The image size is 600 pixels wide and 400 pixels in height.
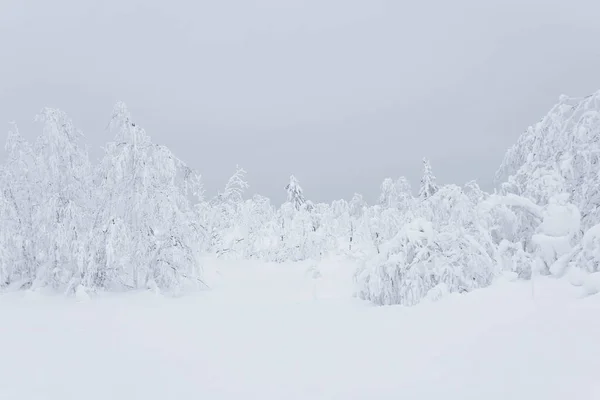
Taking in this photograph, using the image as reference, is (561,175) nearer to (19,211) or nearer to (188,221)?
(188,221)

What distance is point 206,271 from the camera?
1451cm

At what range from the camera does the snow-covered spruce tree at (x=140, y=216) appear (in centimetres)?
1134

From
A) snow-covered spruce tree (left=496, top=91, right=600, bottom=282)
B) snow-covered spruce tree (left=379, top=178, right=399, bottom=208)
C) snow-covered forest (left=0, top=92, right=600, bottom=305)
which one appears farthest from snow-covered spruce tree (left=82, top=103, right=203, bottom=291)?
snow-covered spruce tree (left=379, top=178, right=399, bottom=208)

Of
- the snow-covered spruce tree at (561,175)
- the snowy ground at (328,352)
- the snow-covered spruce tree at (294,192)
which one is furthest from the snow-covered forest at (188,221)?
the snow-covered spruce tree at (294,192)

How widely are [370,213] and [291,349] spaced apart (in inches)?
788

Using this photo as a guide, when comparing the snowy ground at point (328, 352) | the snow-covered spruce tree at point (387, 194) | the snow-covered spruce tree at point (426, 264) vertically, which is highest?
the snow-covered spruce tree at point (387, 194)

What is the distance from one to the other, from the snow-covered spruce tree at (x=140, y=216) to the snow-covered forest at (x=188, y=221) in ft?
0.10

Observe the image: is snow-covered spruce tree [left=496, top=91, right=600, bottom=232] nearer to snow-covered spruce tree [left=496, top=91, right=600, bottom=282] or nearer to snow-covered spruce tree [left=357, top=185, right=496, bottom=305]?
snow-covered spruce tree [left=496, top=91, right=600, bottom=282]

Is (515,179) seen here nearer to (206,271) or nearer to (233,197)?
(206,271)

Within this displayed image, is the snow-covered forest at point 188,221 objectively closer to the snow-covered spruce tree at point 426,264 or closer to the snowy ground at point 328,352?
the snow-covered spruce tree at point 426,264

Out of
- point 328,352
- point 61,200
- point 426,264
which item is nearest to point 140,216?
point 61,200

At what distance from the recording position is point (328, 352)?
4934 mm

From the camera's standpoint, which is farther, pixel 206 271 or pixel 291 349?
pixel 206 271

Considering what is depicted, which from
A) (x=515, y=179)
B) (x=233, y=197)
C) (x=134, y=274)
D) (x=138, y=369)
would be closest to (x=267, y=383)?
(x=138, y=369)
